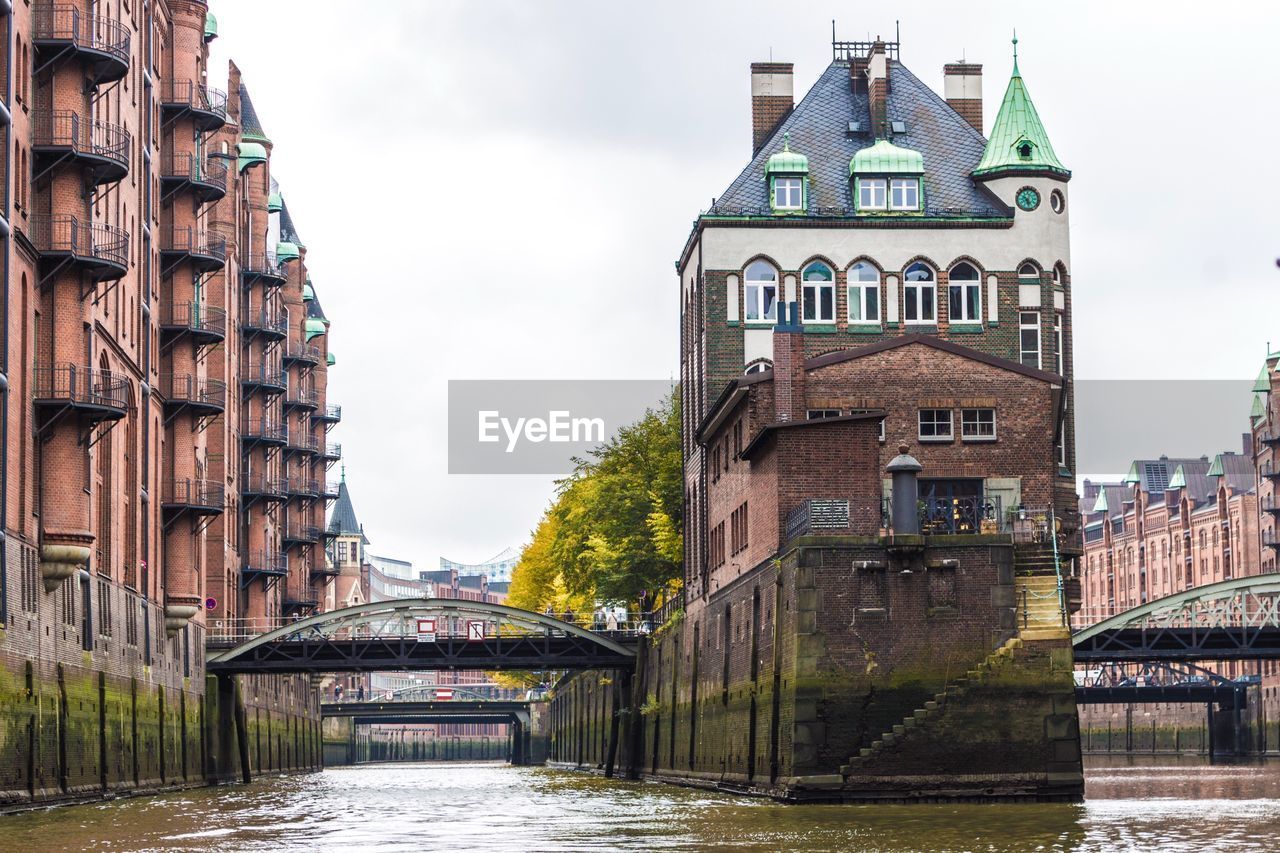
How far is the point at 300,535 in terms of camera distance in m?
121

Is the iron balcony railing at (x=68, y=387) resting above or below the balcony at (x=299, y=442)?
below

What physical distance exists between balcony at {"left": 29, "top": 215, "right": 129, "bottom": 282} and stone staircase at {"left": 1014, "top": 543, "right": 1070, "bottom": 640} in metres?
23.4

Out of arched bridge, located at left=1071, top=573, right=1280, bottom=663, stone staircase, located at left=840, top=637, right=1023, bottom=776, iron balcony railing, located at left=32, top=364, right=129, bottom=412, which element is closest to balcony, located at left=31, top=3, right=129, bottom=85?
iron balcony railing, located at left=32, top=364, right=129, bottom=412

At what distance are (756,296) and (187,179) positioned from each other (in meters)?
19.9

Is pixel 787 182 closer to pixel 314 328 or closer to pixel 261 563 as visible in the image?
pixel 261 563

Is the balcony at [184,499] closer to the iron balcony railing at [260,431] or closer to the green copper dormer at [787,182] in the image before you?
the green copper dormer at [787,182]

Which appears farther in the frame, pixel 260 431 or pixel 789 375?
→ pixel 260 431

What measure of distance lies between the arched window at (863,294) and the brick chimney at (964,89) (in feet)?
34.7

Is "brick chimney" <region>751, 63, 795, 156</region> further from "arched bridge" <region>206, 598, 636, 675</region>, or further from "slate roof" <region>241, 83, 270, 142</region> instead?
"slate roof" <region>241, 83, 270, 142</region>

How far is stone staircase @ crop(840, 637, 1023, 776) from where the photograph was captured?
5050 cm

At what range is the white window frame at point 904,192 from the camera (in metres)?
74.1

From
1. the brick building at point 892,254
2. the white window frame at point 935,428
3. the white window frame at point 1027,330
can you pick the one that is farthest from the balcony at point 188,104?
the white window frame at point 935,428

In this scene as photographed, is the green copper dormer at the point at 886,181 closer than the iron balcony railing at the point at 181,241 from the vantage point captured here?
Yes

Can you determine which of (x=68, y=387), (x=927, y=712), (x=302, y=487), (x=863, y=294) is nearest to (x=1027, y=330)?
(x=863, y=294)
